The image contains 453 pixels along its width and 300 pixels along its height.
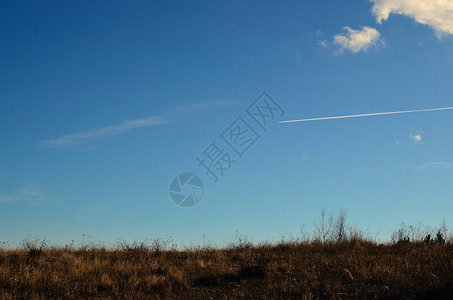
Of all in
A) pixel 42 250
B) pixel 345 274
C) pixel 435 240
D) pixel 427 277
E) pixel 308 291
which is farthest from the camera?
pixel 435 240

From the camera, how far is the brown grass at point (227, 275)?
9.05 m

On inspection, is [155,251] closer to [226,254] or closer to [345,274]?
[226,254]

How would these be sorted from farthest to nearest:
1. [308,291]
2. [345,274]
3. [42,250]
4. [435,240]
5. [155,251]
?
[435,240] → [155,251] → [42,250] → [345,274] → [308,291]

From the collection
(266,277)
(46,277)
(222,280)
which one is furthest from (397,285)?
(46,277)

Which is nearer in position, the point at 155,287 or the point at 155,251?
the point at 155,287

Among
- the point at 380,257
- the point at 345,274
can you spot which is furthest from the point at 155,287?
the point at 380,257

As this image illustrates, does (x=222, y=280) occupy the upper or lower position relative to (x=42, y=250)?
lower

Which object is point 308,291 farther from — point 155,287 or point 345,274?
point 155,287

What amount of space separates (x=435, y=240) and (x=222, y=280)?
1103 centimetres

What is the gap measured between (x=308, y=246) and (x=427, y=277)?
22.0ft

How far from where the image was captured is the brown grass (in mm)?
9047

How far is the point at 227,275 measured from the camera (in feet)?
35.7

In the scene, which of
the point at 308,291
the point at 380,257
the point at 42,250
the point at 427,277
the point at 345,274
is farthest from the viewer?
the point at 42,250

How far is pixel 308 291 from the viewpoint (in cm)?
877
